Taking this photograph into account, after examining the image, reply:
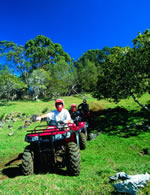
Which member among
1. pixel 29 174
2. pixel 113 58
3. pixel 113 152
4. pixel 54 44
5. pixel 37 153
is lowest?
pixel 113 152

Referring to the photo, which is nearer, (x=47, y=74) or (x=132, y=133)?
(x=132, y=133)

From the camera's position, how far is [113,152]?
7.19m

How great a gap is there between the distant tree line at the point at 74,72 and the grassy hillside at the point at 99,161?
2.42 meters

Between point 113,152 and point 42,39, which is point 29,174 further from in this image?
point 42,39

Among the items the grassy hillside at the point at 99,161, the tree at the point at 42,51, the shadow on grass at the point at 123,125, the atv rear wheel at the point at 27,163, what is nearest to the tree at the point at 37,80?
the tree at the point at 42,51

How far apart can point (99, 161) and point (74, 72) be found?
128ft

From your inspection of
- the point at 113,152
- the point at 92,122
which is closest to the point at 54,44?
the point at 92,122

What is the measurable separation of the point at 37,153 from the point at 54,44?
6031 centimetres

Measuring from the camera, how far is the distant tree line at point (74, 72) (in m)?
9.34

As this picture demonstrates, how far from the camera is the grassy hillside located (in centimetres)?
330

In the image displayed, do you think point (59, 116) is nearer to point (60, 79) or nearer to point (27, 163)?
point (27, 163)

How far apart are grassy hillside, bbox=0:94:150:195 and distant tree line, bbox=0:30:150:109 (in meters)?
2.42

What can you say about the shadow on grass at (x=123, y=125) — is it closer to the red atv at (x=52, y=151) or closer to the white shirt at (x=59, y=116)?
the white shirt at (x=59, y=116)

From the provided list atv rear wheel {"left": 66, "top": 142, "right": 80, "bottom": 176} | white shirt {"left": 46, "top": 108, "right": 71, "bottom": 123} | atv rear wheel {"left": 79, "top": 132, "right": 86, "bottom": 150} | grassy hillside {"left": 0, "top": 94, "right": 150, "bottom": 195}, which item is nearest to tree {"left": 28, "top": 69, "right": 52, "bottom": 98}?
grassy hillside {"left": 0, "top": 94, "right": 150, "bottom": 195}
